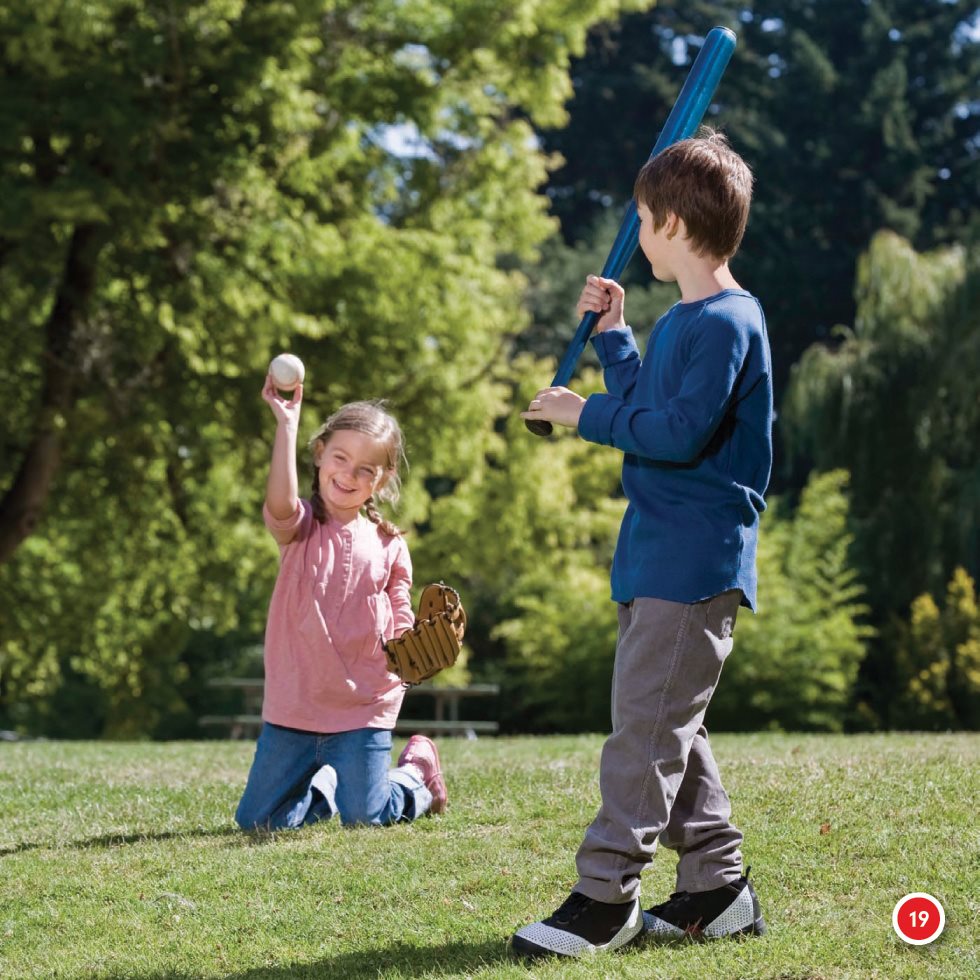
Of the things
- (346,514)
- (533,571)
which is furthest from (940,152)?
(346,514)

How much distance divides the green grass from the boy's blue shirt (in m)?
0.90

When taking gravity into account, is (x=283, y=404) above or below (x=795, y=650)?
above

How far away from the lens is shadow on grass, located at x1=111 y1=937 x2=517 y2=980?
12.1 ft

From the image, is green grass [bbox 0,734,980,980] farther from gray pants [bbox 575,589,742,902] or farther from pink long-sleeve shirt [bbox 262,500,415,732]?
pink long-sleeve shirt [bbox 262,500,415,732]

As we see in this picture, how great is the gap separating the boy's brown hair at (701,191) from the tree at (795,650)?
1550 centimetres

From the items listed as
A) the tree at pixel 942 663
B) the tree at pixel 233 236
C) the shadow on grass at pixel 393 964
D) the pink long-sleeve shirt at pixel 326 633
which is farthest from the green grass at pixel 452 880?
the tree at pixel 942 663

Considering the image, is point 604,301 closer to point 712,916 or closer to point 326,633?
point 712,916

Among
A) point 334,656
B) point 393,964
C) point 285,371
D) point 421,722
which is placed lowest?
point 421,722

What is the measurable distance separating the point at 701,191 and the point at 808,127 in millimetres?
37963

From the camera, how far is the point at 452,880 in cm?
455

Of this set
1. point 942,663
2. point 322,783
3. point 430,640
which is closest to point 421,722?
point 942,663

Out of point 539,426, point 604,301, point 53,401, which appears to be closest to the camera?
point 539,426

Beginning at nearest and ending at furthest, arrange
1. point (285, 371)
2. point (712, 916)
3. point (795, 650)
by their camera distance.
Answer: point (712, 916) < point (285, 371) < point (795, 650)

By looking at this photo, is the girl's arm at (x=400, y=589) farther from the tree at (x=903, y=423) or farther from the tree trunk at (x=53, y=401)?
the tree at (x=903, y=423)
